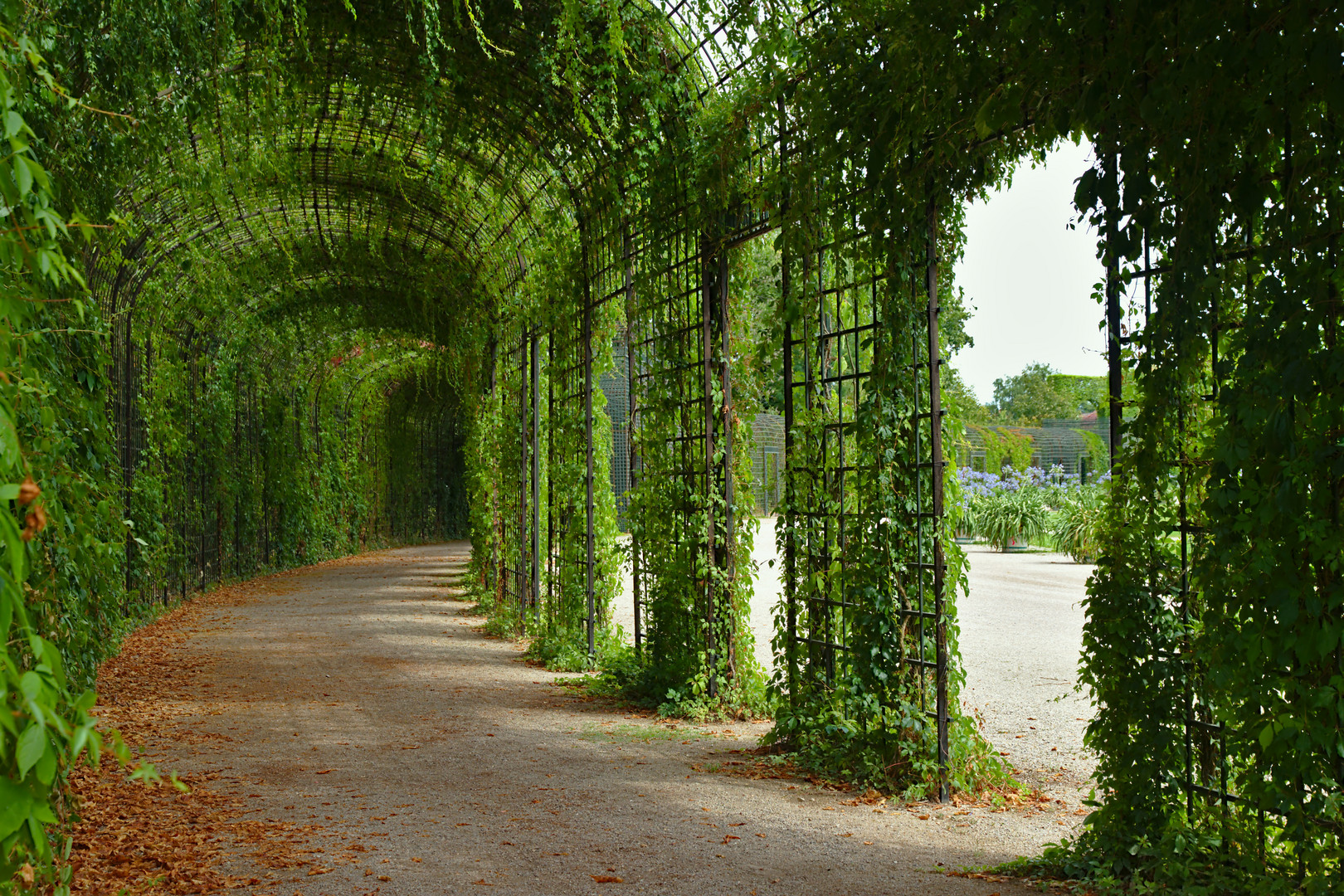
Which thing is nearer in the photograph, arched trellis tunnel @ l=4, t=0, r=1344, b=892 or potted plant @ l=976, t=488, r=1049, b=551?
arched trellis tunnel @ l=4, t=0, r=1344, b=892

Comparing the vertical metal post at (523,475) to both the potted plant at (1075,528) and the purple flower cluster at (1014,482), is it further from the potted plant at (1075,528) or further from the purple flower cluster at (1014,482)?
the purple flower cluster at (1014,482)

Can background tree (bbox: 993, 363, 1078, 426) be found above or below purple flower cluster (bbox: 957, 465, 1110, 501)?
above

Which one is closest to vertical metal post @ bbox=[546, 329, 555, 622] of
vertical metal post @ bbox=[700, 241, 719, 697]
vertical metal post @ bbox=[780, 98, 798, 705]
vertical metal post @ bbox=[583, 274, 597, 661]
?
vertical metal post @ bbox=[583, 274, 597, 661]

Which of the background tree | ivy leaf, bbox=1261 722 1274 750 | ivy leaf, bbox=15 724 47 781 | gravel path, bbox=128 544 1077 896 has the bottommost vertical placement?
gravel path, bbox=128 544 1077 896

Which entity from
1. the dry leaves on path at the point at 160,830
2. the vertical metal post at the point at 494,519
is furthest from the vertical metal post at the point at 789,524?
the vertical metal post at the point at 494,519

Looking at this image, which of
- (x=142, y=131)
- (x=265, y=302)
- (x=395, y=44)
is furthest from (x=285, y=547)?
(x=142, y=131)

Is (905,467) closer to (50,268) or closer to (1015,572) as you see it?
(50,268)

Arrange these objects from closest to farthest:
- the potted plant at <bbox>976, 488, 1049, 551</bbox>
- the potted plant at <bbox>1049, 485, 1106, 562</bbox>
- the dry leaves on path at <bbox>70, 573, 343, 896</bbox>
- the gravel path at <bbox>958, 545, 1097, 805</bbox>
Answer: the dry leaves on path at <bbox>70, 573, 343, 896</bbox>
the gravel path at <bbox>958, 545, 1097, 805</bbox>
the potted plant at <bbox>1049, 485, 1106, 562</bbox>
the potted plant at <bbox>976, 488, 1049, 551</bbox>

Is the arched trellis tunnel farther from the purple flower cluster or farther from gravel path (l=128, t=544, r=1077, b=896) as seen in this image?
the purple flower cluster

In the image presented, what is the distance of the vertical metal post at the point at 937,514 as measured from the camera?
14.6 ft

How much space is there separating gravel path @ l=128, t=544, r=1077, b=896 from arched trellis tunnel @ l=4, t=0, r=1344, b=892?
0.51 meters

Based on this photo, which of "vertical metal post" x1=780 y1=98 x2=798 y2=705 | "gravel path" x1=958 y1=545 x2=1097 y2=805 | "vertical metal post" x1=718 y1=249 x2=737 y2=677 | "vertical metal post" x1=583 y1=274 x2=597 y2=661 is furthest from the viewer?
"vertical metal post" x1=583 y1=274 x2=597 y2=661

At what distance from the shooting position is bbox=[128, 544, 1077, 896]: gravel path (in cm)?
366

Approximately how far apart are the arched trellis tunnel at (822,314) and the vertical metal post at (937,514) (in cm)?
2
